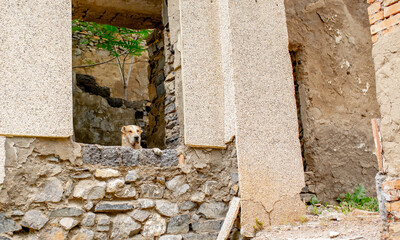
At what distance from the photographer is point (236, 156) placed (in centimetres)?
443

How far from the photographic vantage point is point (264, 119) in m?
4.61

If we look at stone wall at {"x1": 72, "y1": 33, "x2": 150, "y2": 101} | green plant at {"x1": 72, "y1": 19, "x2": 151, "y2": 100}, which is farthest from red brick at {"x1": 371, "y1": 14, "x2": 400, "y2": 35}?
stone wall at {"x1": 72, "y1": 33, "x2": 150, "y2": 101}

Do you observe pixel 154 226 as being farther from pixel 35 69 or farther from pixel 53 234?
pixel 35 69

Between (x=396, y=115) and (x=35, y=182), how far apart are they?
9.91 ft

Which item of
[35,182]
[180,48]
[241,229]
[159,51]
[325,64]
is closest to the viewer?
[35,182]

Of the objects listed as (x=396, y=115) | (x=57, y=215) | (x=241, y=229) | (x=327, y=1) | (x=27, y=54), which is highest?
(x=327, y=1)

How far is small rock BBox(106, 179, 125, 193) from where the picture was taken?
3.90 metres

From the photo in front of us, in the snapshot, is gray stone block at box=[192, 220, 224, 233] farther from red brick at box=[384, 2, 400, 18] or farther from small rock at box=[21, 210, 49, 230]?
red brick at box=[384, 2, 400, 18]

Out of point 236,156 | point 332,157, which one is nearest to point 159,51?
point 236,156

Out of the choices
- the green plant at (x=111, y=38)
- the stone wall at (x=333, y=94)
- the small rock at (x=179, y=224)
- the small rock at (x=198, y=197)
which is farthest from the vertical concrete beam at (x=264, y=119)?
the green plant at (x=111, y=38)

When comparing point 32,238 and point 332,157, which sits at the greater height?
point 332,157

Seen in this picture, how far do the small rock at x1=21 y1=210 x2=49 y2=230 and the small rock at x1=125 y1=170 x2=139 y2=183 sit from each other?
815 mm

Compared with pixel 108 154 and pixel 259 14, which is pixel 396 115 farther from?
pixel 108 154

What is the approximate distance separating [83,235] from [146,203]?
67 cm
